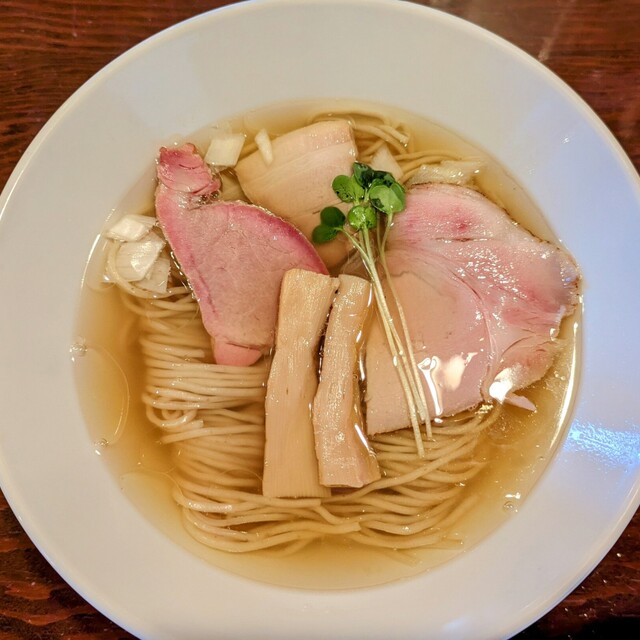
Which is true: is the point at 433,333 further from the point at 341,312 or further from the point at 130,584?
the point at 130,584

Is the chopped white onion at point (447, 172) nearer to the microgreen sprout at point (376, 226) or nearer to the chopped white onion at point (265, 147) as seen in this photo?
the microgreen sprout at point (376, 226)

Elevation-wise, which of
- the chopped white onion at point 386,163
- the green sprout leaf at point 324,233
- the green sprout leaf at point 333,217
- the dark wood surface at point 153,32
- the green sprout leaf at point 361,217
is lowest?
the green sprout leaf at point 324,233

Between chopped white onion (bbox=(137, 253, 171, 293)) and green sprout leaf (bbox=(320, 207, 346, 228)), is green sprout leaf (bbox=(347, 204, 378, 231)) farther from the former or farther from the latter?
chopped white onion (bbox=(137, 253, 171, 293))

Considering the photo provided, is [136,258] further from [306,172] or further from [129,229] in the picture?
[306,172]

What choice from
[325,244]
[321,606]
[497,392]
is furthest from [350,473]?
[325,244]

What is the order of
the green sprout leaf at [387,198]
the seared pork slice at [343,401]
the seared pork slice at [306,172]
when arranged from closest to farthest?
the seared pork slice at [343,401] → the green sprout leaf at [387,198] → the seared pork slice at [306,172]

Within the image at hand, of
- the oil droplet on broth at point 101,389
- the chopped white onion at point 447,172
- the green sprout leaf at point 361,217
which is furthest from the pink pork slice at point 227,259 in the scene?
the chopped white onion at point 447,172
